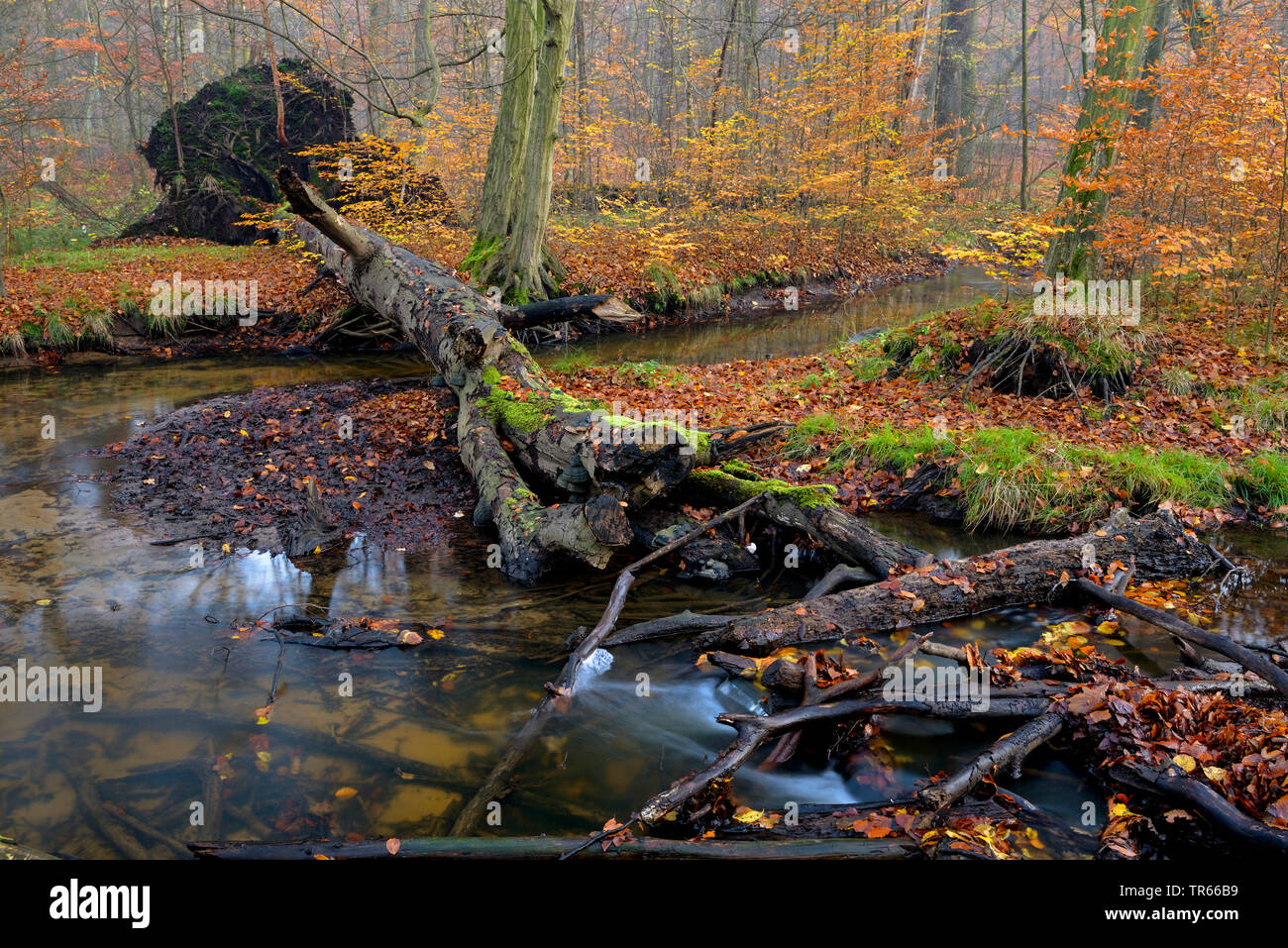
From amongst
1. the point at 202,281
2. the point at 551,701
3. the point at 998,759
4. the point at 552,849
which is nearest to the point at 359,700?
the point at 551,701

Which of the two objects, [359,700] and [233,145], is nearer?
[359,700]

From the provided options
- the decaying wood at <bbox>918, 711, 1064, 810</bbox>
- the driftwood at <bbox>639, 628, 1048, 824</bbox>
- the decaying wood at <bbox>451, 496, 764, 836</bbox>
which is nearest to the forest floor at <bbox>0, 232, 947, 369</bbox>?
the decaying wood at <bbox>451, 496, 764, 836</bbox>

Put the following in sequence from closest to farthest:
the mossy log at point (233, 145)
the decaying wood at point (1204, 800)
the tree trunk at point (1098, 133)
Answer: the decaying wood at point (1204, 800) → the tree trunk at point (1098, 133) → the mossy log at point (233, 145)

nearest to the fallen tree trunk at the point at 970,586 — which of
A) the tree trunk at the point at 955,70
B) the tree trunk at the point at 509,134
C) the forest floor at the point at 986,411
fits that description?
Answer: the forest floor at the point at 986,411

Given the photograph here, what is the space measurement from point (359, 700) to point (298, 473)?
13.9 feet

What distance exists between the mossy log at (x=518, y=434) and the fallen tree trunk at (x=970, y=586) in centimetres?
133

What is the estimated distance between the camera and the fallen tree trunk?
499 cm

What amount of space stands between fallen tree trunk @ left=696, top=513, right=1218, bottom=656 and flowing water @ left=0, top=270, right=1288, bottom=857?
0.58 ft

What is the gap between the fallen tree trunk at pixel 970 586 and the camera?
499 cm

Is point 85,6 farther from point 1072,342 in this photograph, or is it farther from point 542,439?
point 1072,342

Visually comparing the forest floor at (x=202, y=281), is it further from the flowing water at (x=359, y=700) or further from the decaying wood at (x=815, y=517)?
the decaying wood at (x=815, y=517)

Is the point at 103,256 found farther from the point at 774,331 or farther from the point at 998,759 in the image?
the point at 998,759

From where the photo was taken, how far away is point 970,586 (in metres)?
5.37

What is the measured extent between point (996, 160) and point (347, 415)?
32.8 meters
